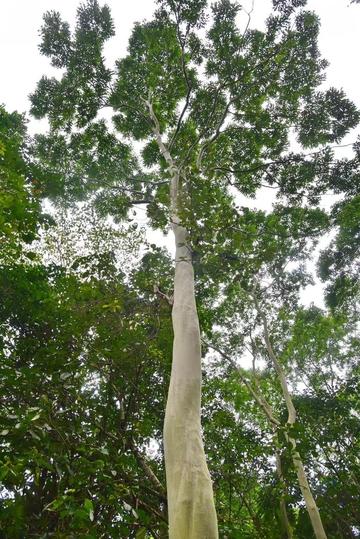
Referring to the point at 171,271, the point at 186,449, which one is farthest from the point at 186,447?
the point at 171,271

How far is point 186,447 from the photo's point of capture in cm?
248

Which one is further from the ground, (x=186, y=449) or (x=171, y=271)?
(x=171, y=271)

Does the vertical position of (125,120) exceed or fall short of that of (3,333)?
it exceeds it

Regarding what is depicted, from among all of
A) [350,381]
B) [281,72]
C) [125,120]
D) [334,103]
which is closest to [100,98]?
[125,120]

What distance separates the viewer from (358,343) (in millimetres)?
14289

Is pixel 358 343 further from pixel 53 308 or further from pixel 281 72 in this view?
pixel 53 308

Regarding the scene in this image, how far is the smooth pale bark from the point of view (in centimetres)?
209

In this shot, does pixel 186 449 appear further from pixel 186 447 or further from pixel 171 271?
pixel 171 271

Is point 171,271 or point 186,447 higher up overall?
point 171,271

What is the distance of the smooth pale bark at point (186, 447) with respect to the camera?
6.87ft

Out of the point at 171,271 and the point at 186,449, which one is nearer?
the point at 186,449

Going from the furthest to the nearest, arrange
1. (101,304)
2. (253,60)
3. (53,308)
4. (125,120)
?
(125,120)
(253,60)
(53,308)
(101,304)

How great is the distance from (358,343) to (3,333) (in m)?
13.0

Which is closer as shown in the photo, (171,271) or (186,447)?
(186,447)
